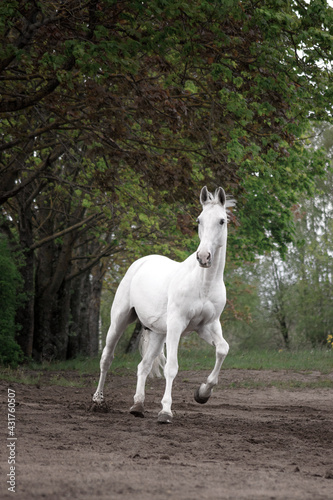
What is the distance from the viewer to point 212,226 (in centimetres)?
730

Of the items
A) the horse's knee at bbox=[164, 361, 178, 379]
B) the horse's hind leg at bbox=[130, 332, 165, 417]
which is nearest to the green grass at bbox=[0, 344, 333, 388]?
the horse's hind leg at bbox=[130, 332, 165, 417]

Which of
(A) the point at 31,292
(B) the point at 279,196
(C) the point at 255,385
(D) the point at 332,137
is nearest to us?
(C) the point at 255,385

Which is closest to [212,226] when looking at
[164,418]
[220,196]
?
[220,196]

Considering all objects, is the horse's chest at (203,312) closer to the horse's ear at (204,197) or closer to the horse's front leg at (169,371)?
the horse's front leg at (169,371)

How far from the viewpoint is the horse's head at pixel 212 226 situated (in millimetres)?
7121

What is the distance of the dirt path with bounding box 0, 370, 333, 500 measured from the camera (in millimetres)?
4043

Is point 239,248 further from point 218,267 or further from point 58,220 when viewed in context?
point 218,267

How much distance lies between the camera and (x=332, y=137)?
3375cm

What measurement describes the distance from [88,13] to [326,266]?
22.1m

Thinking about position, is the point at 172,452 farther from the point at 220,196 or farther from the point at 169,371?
the point at 220,196

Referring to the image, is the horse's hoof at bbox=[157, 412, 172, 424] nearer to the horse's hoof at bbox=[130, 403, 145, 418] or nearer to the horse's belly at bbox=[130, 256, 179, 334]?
the horse's hoof at bbox=[130, 403, 145, 418]

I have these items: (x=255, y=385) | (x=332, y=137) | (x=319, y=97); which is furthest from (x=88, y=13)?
(x=332, y=137)

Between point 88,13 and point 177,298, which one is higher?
point 88,13

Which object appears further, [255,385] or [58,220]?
[58,220]
